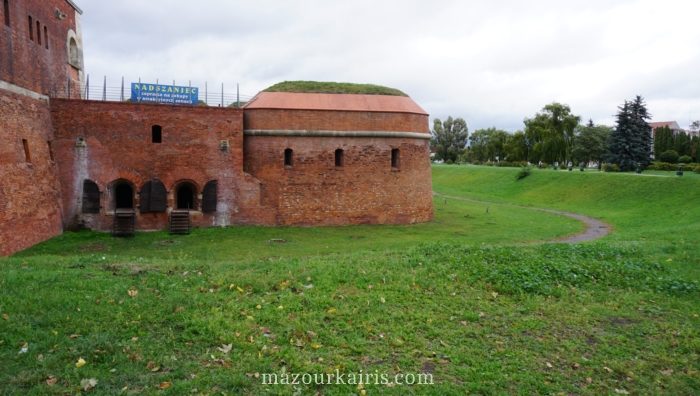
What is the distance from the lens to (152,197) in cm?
1852

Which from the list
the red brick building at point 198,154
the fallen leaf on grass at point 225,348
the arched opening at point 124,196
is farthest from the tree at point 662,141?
the fallen leaf on grass at point 225,348

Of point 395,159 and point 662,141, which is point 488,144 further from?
point 395,159

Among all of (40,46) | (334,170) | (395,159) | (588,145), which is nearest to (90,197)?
(40,46)

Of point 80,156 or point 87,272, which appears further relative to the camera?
point 80,156

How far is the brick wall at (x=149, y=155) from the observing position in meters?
17.9

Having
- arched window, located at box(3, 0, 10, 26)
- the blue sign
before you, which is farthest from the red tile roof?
arched window, located at box(3, 0, 10, 26)

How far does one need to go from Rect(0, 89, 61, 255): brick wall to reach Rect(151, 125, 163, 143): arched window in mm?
3381

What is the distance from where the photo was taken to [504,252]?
33.4 ft

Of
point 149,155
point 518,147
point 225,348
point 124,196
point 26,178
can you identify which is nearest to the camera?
point 225,348

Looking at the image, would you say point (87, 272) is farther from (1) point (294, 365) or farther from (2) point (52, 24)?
(2) point (52, 24)

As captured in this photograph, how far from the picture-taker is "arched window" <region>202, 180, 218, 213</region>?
63.1ft

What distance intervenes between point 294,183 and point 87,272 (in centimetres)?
1224

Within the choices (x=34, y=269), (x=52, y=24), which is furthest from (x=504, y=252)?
(x=52, y=24)

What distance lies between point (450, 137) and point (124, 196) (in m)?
63.1
